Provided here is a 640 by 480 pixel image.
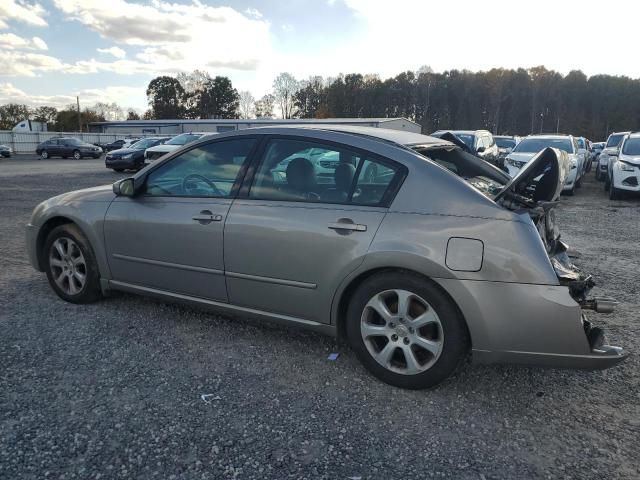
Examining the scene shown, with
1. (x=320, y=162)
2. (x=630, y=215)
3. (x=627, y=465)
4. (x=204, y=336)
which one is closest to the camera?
(x=627, y=465)

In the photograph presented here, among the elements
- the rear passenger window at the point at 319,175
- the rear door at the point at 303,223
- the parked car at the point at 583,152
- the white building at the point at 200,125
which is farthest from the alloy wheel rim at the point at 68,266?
the white building at the point at 200,125

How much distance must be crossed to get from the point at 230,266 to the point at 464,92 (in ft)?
313

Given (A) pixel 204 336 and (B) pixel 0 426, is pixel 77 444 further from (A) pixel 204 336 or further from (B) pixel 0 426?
(A) pixel 204 336

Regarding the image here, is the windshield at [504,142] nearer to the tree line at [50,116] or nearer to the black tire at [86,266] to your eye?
the black tire at [86,266]

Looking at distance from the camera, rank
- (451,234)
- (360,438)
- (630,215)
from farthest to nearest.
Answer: (630,215) → (451,234) → (360,438)

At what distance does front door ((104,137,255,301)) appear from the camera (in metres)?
3.53

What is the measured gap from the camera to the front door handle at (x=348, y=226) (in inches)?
116

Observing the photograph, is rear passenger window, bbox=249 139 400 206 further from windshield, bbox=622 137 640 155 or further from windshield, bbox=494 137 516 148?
windshield, bbox=494 137 516 148

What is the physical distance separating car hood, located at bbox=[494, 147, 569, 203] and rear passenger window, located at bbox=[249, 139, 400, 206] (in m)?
0.73

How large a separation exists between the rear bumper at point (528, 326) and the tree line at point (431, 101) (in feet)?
292

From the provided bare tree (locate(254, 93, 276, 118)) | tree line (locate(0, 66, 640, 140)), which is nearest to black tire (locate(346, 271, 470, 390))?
tree line (locate(0, 66, 640, 140))

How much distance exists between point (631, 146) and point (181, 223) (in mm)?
13386

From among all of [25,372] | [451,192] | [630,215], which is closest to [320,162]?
[451,192]

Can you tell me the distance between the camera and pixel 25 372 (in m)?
3.13
